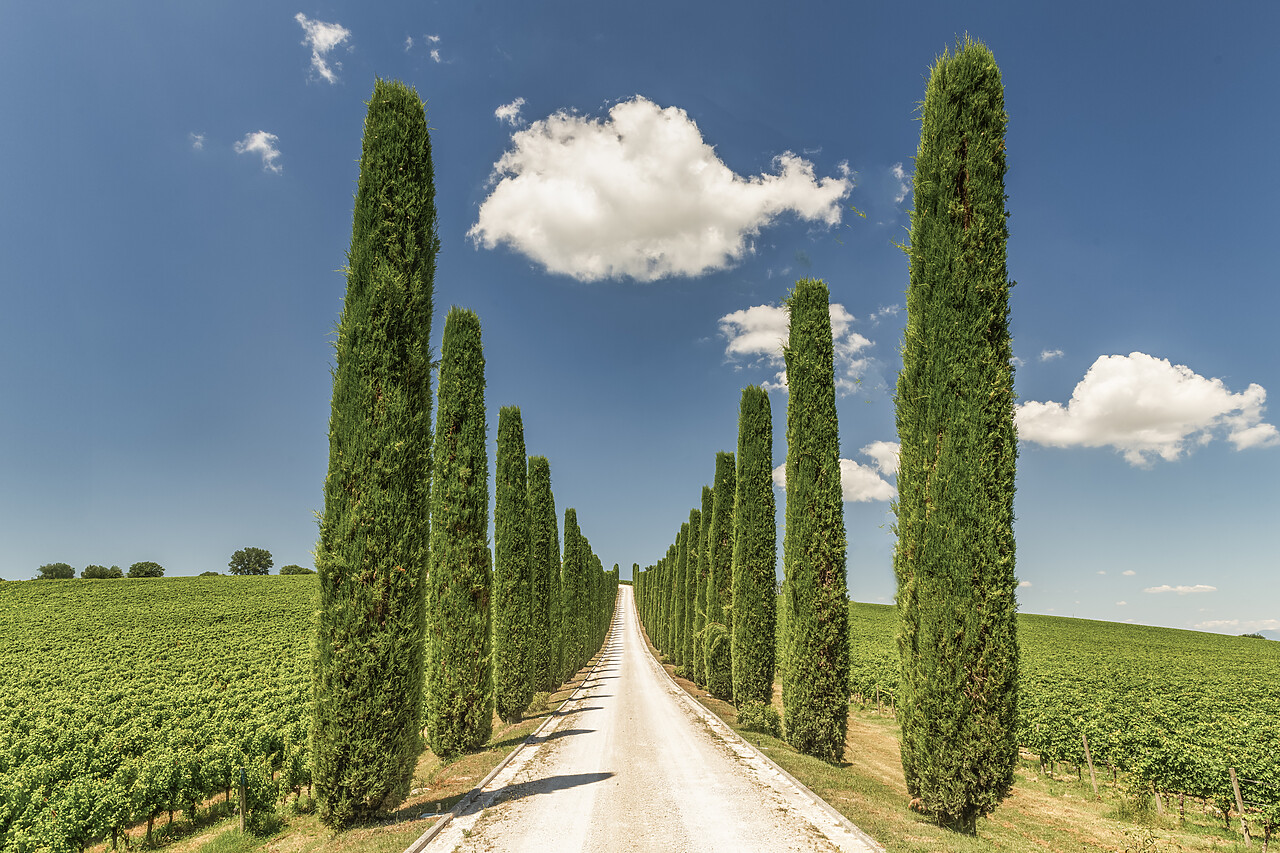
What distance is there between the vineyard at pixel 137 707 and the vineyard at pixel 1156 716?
13450 mm

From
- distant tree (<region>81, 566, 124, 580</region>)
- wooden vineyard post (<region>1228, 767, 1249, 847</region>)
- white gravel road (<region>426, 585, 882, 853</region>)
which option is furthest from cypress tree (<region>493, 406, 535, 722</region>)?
distant tree (<region>81, 566, 124, 580</region>)

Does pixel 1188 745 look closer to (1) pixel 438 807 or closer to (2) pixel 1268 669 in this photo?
(1) pixel 438 807

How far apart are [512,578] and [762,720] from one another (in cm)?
909

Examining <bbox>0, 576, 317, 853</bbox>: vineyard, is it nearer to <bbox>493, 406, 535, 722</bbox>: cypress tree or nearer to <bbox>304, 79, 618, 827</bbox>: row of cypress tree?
<bbox>304, 79, 618, 827</bbox>: row of cypress tree

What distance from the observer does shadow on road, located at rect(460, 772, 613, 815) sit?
836 centimetres

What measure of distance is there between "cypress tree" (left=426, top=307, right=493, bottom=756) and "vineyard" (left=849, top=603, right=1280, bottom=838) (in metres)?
9.38

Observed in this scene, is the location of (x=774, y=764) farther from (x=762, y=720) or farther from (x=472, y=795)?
(x=472, y=795)

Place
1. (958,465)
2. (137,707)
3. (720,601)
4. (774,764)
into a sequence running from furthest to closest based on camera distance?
(720,601)
(137,707)
(774,764)
(958,465)

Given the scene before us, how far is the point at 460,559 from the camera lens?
13328 millimetres

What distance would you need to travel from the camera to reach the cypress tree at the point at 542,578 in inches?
864

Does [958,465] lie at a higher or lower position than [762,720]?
higher

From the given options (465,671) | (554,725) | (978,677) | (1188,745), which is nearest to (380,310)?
(465,671)

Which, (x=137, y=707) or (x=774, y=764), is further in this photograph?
(x=137, y=707)

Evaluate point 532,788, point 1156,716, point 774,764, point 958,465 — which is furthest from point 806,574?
point 1156,716
